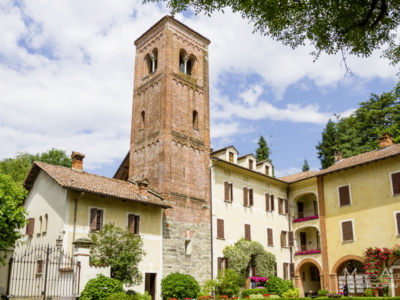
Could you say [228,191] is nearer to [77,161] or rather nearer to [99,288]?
[77,161]

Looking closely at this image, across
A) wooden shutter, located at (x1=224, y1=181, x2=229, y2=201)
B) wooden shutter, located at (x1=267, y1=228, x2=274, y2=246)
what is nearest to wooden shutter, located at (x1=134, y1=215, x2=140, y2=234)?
wooden shutter, located at (x1=224, y1=181, x2=229, y2=201)

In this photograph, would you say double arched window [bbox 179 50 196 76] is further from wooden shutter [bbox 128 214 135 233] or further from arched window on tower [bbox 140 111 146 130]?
wooden shutter [bbox 128 214 135 233]

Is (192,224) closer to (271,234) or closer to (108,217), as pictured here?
(108,217)

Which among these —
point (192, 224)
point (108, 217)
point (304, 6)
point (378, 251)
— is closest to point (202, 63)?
point (192, 224)

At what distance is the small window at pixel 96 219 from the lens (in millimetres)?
→ 21312

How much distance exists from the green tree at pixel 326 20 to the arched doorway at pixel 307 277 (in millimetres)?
23461

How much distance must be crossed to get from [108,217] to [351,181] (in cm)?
1815

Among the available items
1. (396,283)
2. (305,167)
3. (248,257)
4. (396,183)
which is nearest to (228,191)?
(248,257)

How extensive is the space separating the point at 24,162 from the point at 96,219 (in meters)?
24.7

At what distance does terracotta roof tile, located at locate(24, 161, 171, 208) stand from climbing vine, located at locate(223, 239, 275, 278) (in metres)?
6.62

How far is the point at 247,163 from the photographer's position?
105 feet

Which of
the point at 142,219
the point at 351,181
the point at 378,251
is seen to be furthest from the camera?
the point at 351,181

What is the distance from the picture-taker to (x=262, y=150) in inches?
2040

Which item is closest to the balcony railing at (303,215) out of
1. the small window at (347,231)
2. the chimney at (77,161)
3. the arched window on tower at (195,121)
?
the small window at (347,231)
